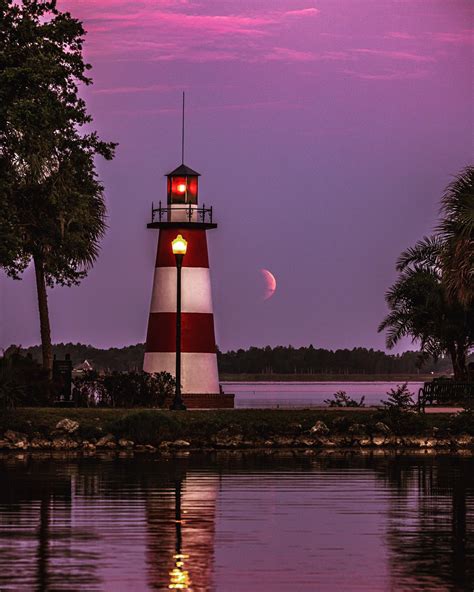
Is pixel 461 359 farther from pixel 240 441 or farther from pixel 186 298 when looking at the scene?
pixel 240 441

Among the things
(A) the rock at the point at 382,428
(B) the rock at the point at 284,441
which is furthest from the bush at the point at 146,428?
(A) the rock at the point at 382,428

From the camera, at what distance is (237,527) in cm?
1836

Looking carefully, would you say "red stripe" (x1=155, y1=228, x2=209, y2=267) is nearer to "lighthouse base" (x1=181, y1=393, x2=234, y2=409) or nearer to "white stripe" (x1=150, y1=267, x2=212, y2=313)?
"white stripe" (x1=150, y1=267, x2=212, y2=313)

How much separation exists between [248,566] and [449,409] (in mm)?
29312

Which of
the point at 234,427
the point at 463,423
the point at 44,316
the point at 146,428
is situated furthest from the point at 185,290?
the point at 146,428

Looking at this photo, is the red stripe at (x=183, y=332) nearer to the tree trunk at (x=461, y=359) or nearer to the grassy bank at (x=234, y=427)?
the tree trunk at (x=461, y=359)

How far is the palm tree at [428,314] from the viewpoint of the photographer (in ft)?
171

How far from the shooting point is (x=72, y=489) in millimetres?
23500

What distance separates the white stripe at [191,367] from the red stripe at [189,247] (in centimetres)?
307

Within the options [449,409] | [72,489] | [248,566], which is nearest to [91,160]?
[449,409]

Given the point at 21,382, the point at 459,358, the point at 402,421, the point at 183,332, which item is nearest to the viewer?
the point at 402,421

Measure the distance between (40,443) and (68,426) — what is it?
0.98 meters

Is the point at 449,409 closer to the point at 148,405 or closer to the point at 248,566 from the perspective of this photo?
the point at 148,405

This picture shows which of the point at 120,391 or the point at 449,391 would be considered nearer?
the point at 120,391
